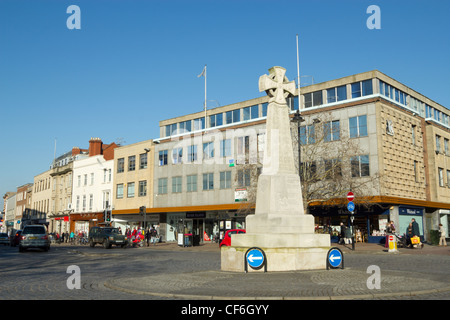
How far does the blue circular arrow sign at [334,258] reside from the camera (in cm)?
1236

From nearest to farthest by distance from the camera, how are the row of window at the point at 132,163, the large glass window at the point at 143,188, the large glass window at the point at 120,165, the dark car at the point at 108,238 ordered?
A: the dark car at the point at 108,238
the large glass window at the point at 143,188
the row of window at the point at 132,163
the large glass window at the point at 120,165

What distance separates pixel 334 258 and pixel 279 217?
196 cm

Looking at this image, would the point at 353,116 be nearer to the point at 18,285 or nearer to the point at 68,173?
the point at 18,285

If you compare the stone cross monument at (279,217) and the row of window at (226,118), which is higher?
the row of window at (226,118)

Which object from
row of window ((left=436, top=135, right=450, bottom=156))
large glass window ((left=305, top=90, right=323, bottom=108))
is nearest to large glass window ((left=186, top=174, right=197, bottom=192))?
large glass window ((left=305, top=90, right=323, bottom=108))

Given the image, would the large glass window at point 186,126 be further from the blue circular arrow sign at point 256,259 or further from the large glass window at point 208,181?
the blue circular arrow sign at point 256,259

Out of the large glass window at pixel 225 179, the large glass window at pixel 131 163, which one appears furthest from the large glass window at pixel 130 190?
the large glass window at pixel 225 179

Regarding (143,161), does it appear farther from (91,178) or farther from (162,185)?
(91,178)

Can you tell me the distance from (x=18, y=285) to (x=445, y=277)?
36.1 feet

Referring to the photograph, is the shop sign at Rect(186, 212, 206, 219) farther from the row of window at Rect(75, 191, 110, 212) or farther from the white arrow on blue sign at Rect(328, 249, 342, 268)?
the white arrow on blue sign at Rect(328, 249, 342, 268)

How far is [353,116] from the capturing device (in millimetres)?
34844

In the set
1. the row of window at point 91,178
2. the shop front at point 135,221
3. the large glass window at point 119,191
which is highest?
the row of window at point 91,178

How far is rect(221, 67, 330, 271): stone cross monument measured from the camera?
12.2 metres

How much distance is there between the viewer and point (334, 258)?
40.8 feet
